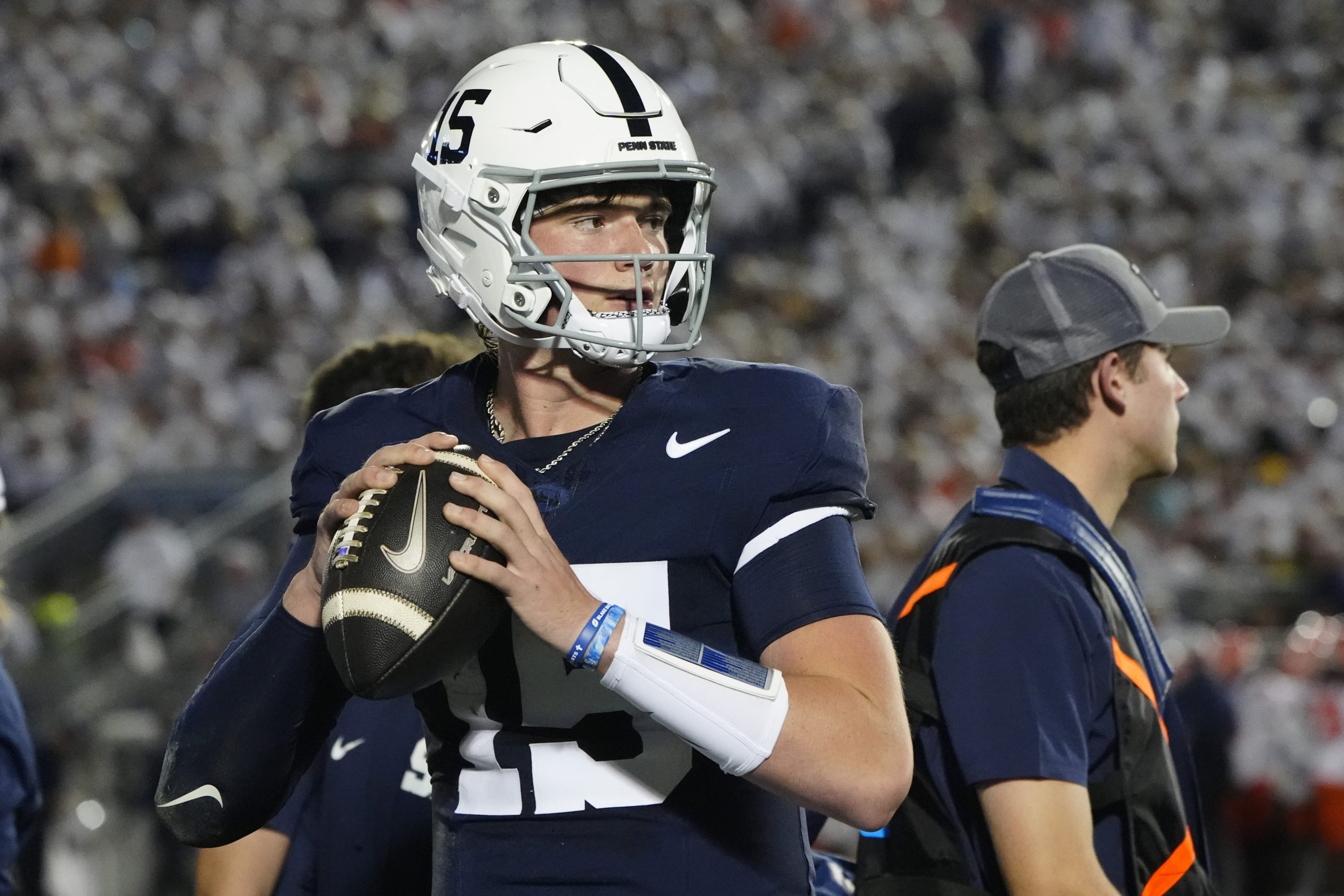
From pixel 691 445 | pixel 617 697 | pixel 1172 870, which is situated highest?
pixel 691 445

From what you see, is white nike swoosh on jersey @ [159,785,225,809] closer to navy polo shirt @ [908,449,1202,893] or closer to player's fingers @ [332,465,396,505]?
player's fingers @ [332,465,396,505]

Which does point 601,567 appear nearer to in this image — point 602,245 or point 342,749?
point 602,245

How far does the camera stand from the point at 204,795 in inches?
78.7

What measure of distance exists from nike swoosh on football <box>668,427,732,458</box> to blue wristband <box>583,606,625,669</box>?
0.91 feet

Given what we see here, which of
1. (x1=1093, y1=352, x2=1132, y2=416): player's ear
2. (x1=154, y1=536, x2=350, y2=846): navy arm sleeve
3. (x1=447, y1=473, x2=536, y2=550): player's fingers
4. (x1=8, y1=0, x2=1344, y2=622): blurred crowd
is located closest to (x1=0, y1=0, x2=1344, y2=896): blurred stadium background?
(x1=8, y1=0, x2=1344, y2=622): blurred crowd

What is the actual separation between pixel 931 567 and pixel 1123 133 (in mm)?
12024

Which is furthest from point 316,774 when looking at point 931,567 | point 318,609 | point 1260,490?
point 1260,490

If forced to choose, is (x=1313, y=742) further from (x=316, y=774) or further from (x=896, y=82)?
(x=896, y=82)

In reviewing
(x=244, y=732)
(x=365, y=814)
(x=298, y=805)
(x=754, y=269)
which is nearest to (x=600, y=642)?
(x=244, y=732)

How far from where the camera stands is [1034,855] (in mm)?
2191

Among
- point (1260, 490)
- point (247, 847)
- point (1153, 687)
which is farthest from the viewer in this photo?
point (1260, 490)

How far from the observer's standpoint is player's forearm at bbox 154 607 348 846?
1989mm

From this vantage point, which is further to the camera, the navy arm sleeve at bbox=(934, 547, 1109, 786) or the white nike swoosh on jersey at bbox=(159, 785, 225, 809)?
the navy arm sleeve at bbox=(934, 547, 1109, 786)

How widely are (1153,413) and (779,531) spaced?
102 cm
